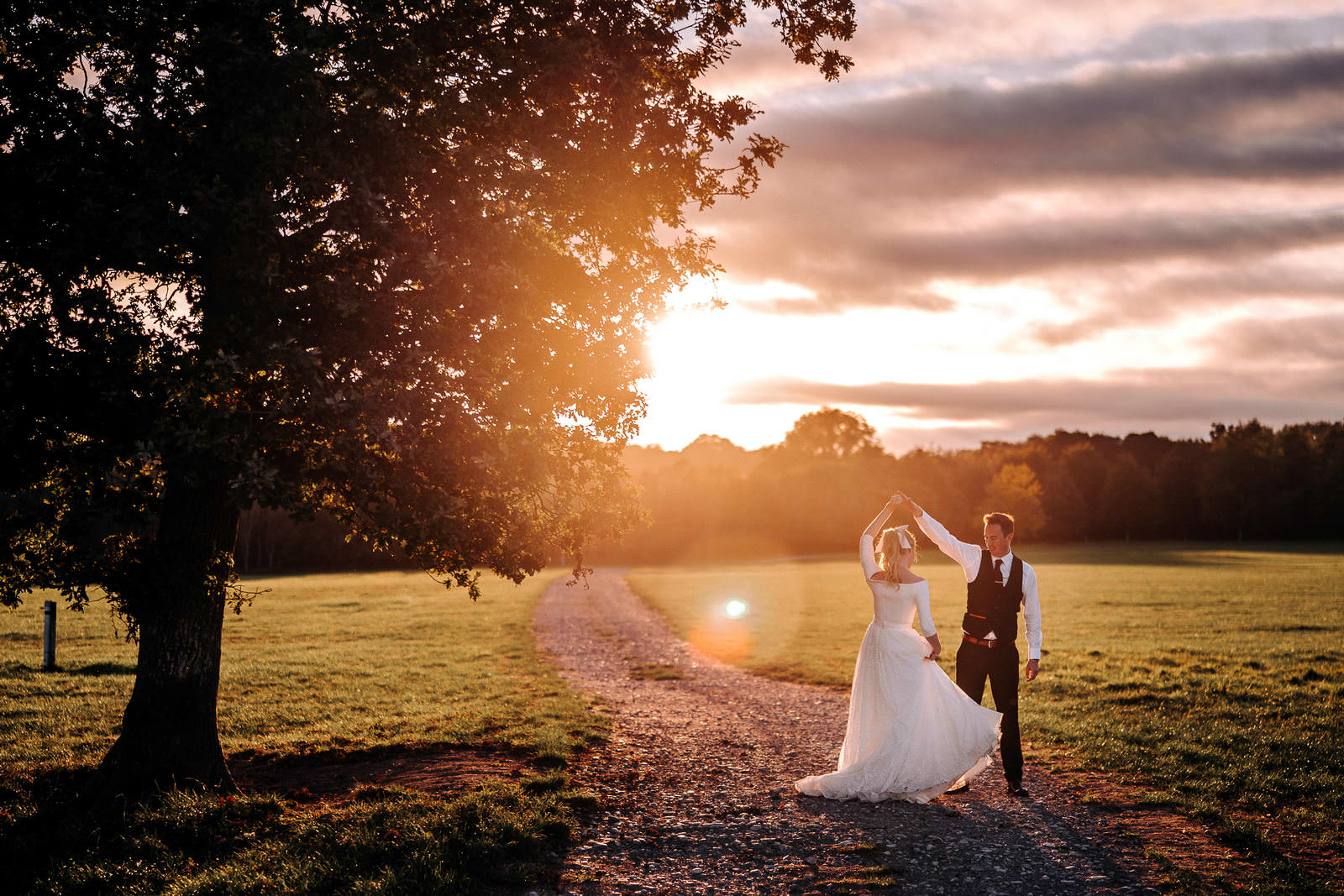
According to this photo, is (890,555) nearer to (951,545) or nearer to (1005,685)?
(951,545)

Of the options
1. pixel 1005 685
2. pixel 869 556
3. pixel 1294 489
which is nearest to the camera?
pixel 1005 685

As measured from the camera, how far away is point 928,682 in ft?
27.7

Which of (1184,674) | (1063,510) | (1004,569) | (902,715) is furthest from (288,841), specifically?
(1063,510)

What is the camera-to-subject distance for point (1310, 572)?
4369cm

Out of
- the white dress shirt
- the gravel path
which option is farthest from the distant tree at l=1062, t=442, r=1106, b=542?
the white dress shirt

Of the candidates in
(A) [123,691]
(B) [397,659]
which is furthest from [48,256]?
(B) [397,659]

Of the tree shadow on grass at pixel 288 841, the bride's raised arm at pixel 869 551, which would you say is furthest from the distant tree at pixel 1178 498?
the tree shadow on grass at pixel 288 841

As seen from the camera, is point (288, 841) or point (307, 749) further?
point (307, 749)

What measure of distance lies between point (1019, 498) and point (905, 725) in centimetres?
8856

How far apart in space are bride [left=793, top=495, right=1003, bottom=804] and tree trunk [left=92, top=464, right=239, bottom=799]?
6.66 meters

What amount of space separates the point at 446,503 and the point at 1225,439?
122m

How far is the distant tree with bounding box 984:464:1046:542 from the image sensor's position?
88.6 metres

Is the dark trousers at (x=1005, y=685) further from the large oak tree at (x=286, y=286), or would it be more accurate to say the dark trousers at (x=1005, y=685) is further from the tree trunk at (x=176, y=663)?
the tree trunk at (x=176, y=663)

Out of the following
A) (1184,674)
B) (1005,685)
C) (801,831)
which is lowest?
(1184,674)
